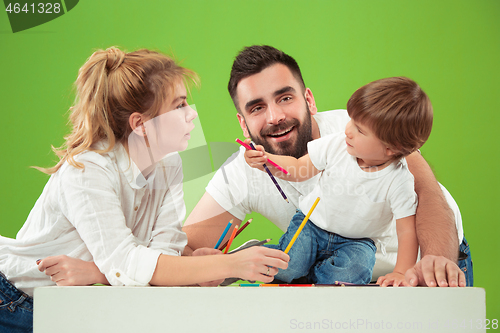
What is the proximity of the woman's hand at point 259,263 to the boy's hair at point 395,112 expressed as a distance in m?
0.29

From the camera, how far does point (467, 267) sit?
104 centimetres

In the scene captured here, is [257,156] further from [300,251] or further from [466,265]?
[466,265]

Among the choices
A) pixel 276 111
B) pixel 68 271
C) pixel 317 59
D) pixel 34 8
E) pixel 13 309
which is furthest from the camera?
pixel 34 8

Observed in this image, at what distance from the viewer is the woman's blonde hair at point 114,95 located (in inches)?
29.7

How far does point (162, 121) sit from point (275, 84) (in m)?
0.29

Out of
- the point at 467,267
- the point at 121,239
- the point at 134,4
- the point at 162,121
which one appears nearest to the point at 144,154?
the point at 162,121

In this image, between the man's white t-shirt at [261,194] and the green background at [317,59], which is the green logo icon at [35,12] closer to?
the green background at [317,59]

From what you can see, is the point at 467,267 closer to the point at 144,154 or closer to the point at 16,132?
the point at 144,154

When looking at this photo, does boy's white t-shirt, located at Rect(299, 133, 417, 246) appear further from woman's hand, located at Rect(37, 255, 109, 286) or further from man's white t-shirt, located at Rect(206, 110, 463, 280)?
woman's hand, located at Rect(37, 255, 109, 286)

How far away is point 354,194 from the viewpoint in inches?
30.8

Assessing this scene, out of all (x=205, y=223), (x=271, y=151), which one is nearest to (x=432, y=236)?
(x=271, y=151)

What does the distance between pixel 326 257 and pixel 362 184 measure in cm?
18

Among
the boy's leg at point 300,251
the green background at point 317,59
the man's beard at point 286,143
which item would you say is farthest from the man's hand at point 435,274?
the green background at point 317,59

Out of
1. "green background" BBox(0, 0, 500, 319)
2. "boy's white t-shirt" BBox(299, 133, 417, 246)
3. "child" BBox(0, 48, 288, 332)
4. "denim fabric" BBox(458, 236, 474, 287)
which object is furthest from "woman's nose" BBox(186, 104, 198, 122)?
"denim fabric" BBox(458, 236, 474, 287)
